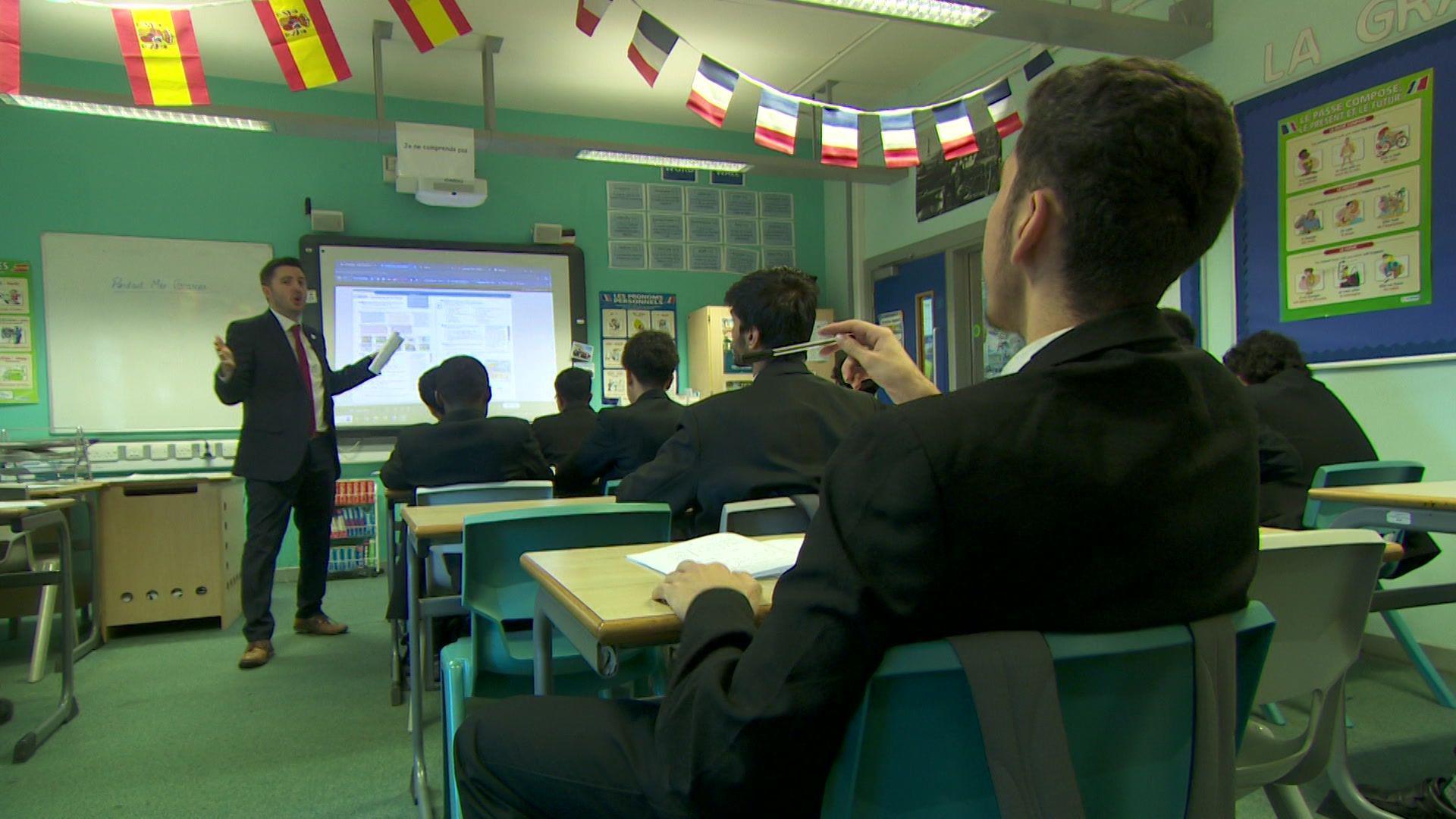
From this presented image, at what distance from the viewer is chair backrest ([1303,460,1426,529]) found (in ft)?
7.77

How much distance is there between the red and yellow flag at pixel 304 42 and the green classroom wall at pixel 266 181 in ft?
6.24

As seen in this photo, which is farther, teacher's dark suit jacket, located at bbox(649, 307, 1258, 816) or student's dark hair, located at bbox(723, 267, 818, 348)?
student's dark hair, located at bbox(723, 267, 818, 348)

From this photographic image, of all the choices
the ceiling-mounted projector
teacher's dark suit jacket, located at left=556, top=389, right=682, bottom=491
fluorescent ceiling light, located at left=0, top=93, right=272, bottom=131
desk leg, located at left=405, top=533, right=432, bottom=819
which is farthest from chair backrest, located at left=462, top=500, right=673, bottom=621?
the ceiling-mounted projector

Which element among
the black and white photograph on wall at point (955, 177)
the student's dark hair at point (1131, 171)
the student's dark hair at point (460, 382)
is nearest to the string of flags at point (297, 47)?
the black and white photograph on wall at point (955, 177)

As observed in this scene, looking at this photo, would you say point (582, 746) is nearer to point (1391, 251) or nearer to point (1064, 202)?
point (1064, 202)

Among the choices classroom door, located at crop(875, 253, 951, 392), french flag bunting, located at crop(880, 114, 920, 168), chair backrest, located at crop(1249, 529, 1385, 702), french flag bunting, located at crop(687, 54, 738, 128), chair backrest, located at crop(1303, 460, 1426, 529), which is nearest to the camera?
chair backrest, located at crop(1249, 529, 1385, 702)

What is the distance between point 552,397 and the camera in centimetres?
581

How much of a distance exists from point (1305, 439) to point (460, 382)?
9.19 ft

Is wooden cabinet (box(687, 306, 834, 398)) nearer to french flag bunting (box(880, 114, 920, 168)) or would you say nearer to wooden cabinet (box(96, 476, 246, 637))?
french flag bunting (box(880, 114, 920, 168))

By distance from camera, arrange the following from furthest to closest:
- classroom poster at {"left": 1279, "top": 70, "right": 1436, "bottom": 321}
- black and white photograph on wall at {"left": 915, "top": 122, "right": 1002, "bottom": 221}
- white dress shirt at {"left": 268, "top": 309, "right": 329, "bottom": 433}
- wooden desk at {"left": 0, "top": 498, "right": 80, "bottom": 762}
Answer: black and white photograph on wall at {"left": 915, "top": 122, "right": 1002, "bottom": 221} < white dress shirt at {"left": 268, "top": 309, "right": 329, "bottom": 433} < classroom poster at {"left": 1279, "top": 70, "right": 1436, "bottom": 321} < wooden desk at {"left": 0, "top": 498, "right": 80, "bottom": 762}

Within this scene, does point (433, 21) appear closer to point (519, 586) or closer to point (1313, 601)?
point (519, 586)

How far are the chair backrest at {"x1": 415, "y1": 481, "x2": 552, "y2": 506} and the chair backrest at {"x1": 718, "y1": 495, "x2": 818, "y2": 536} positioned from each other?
92cm

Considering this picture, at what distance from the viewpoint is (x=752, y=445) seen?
6.74 ft

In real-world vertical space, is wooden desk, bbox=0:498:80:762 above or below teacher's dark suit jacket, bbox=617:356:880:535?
below
